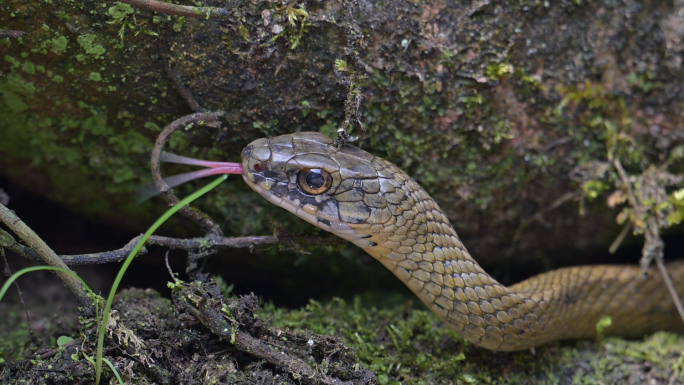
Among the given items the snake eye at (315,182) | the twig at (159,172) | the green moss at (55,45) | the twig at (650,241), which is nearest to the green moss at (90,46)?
the green moss at (55,45)

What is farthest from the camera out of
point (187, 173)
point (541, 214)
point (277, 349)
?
point (541, 214)

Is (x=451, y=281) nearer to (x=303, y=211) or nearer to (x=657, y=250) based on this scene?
(x=303, y=211)

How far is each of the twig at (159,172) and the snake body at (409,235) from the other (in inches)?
13.0

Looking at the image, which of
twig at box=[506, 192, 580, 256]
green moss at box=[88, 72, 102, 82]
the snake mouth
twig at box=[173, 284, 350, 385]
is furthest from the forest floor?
green moss at box=[88, 72, 102, 82]

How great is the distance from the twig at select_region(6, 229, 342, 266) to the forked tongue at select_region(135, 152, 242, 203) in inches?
10.4

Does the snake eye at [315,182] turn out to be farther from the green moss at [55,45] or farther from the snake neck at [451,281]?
the green moss at [55,45]

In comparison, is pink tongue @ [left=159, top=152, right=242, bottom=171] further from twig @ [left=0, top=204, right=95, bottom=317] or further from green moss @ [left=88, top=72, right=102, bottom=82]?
twig @ [left=0, top=204, right=95, bottom=317]

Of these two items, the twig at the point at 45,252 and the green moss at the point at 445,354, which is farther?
the green moss at the point at 445,354

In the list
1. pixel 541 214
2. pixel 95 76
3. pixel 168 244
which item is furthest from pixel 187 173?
pixel 541 214

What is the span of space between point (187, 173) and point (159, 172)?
0.15 m

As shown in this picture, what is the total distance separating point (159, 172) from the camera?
94.4 inches

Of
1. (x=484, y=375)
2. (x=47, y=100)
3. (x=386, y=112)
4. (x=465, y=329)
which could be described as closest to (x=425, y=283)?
(x=465, y=329)

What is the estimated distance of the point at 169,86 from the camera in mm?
2492

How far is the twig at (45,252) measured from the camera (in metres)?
2.09
